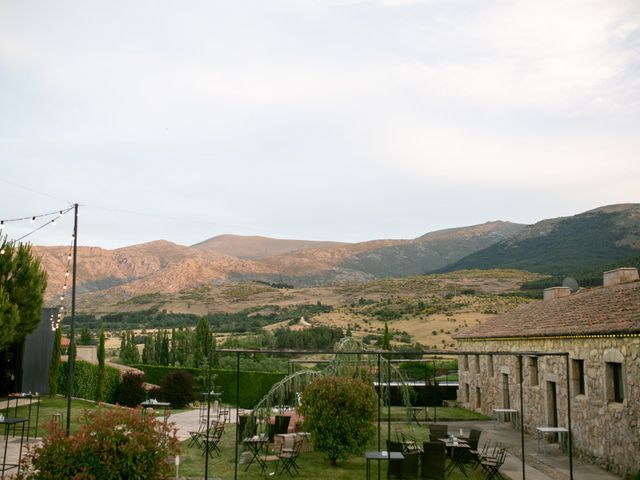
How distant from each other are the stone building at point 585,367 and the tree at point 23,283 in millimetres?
16894

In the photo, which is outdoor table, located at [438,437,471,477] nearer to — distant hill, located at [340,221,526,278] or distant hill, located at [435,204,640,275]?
distant hill, located at [435,204,640,275]

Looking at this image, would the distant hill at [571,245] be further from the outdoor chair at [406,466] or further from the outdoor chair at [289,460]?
the outdoor chair at [406,466]

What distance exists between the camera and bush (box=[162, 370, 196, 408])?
29.5 meters

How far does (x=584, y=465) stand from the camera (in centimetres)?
1512

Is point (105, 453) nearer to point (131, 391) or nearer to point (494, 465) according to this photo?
point (494, 465)

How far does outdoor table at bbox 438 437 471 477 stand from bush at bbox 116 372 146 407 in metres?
17.7

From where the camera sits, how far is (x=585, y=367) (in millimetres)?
15609

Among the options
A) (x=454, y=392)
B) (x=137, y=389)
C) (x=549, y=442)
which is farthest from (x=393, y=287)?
(x=549, y=442)

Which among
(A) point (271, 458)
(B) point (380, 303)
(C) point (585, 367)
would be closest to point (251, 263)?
(B) point (380, 303)

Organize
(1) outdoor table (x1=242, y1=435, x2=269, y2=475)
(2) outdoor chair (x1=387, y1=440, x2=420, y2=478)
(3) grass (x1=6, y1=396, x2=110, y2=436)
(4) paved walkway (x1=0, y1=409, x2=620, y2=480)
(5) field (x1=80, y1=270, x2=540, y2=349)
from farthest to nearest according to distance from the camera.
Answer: (5) field (x1=80, y1=270, x2=540, y2=349) → (3) grass (x1=6, y1=396, x2=110, y2=436) → (1) outdoor table (x1=242, y1=435, x2=269, y2=475) → (4) paved walkway (x1=0, y1=409, x2=620, y2=480) → (2) outdoor chair (x1=387, y1=440, x2=420, y2=478)

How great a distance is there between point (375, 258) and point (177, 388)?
451 feet

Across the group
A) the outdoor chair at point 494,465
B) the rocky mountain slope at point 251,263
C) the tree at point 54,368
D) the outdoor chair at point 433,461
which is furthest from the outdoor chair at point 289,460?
the rocky mountain slope at point 251,263

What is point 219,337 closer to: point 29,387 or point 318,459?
point 29,387

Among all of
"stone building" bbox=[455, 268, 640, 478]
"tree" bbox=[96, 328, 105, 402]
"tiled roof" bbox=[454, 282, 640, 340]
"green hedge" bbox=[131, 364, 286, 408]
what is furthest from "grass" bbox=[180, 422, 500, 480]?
"green hedge" bbox=[131, 364, 286, 408]
